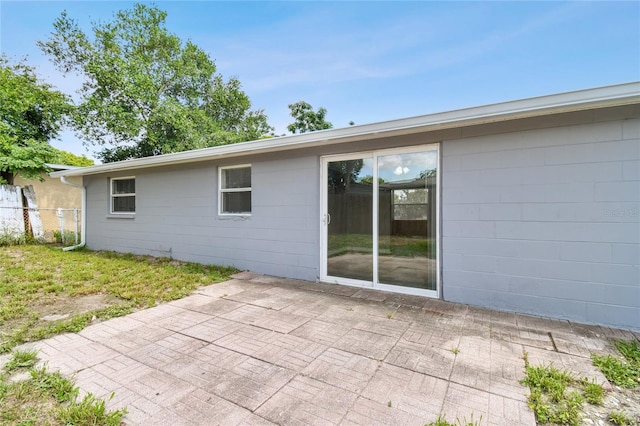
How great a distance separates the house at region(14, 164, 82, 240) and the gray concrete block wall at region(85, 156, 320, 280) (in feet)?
8.65

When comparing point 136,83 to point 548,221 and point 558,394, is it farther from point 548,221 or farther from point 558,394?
point 558,394

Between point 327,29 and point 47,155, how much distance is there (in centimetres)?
978

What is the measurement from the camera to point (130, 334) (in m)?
2.93

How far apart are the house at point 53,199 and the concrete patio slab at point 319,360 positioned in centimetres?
908

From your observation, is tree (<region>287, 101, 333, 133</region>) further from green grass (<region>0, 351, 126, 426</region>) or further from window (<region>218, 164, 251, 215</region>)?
green grass (<region>0, 351, 126, 426</region>)

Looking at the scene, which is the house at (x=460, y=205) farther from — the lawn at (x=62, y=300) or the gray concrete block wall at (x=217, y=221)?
the lawn at (x=62, y=300)

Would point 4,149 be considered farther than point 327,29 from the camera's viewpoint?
Yes

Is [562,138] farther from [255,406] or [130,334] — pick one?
[130,334]

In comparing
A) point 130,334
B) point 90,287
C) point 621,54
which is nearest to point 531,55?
point 621,54

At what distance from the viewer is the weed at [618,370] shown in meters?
2.07

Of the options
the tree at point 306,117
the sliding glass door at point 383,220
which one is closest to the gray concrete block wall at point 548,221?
the sliding glass door at point 383,220

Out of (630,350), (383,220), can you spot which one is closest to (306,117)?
(383,220)

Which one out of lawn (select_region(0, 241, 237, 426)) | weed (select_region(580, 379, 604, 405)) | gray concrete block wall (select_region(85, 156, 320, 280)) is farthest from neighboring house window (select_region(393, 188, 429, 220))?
lawn (select_region(0, 241, 237, 426))

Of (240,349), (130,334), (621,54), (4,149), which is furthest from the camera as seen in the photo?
(4,149)
